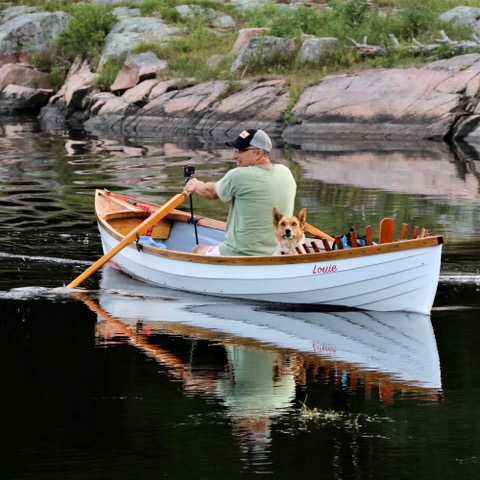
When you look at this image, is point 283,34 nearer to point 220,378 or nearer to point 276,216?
point 276,216

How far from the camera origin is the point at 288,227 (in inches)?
479

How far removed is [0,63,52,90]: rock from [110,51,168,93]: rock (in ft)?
21.1

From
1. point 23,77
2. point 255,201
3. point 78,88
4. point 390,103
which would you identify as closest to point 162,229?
point 255,201

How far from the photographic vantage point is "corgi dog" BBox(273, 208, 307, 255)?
39.9 ft

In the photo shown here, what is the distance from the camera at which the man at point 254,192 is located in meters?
12.4

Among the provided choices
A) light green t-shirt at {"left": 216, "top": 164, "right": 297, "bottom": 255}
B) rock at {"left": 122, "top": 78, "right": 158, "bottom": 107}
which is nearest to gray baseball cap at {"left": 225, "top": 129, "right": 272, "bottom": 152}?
light green t-shirt at {"left": 216, "top": 164, "right": 297, "bottom": 255}

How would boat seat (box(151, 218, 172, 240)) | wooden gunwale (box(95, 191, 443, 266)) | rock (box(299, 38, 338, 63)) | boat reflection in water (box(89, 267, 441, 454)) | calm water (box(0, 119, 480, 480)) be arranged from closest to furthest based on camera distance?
1. calm water (box(0, 119, 480, 480))
2. boat reflection in water (box(89, 267, 441, 454))
3. wooden gunwale (box(95, 191, 443, 266))
4. boat seat (box(151, 218, 172, 240))
5. rock (box(299, 38, 338, 63))

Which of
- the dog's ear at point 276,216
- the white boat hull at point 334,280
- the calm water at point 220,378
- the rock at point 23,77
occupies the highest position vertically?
the rock at point 23,77

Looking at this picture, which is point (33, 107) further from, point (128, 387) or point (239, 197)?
point (128, 387)

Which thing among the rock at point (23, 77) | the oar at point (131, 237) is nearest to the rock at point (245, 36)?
the rock at point (23, 77)

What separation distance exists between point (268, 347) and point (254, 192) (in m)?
1.94

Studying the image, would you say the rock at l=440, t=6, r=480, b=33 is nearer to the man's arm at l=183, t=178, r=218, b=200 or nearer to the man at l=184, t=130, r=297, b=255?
the man's arm at l=183, t=178, r=218, b=200

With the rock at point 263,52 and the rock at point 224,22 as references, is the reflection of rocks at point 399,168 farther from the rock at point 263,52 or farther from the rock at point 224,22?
the rock at point 224,22

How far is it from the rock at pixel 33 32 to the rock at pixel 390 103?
15.7 metres
